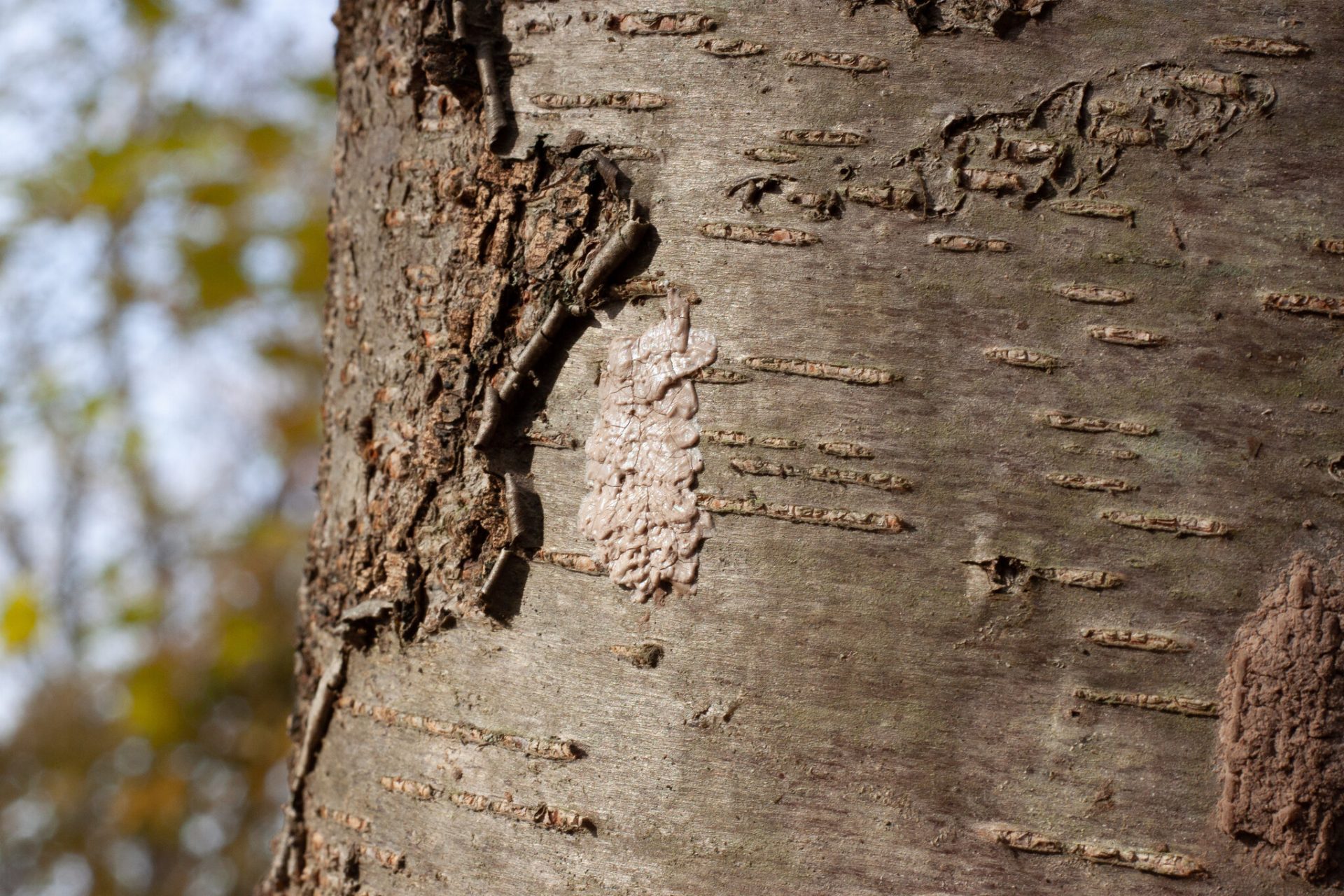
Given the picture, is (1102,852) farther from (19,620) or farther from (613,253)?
(19,620)

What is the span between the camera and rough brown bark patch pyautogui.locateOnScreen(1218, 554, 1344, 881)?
0.77m

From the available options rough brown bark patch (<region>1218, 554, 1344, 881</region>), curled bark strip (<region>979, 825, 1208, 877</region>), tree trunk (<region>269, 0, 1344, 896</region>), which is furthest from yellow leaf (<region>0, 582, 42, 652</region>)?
rough brown bark patch (<region>1218, 554, 1344, 881</region>)

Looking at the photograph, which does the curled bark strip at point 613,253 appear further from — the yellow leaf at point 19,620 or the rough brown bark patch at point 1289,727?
the yellow leaf at point 19,620

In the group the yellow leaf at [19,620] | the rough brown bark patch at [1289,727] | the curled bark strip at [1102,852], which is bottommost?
the yellow leaf at [19,620]

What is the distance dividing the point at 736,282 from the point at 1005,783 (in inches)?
21.6

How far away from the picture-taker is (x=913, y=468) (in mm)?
828

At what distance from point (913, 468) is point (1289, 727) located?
1.33ft

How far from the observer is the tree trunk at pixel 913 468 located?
0.79m

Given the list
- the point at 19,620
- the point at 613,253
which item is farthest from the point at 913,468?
the point at 19,620

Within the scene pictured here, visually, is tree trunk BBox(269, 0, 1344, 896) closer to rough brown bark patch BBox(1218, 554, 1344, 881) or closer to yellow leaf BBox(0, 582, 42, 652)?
rough brown bark patch BBox(1218, 554, 1344, 881)

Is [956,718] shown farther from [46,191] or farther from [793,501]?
[46,191]

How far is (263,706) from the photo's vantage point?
6031 millimetres

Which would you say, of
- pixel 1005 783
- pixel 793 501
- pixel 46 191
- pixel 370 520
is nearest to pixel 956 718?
pixel 1005 783

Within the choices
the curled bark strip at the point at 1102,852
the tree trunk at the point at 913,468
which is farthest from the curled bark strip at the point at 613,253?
the curled bark strip at the point at 1102,852
